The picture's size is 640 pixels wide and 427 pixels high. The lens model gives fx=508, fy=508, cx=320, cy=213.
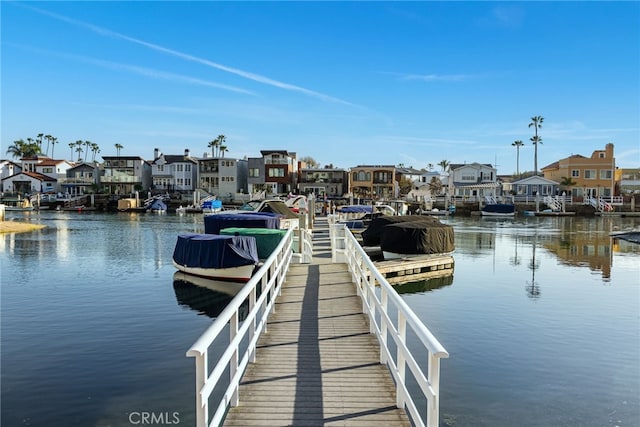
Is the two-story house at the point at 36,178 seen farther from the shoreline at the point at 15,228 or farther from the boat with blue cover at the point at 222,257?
the boat with blue cover at the point at 222,257

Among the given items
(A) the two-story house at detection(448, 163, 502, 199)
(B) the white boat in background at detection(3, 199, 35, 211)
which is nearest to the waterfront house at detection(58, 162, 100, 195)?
(B) the white boat in background at detection(3, 199, 35, 211)

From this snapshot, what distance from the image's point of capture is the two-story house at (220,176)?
9931cm

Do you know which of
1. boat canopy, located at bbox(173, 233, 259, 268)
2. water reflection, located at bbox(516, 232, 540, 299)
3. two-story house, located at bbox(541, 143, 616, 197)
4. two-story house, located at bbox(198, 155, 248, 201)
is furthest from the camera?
two-story house, located at bbox(198, 155, 248, 201)

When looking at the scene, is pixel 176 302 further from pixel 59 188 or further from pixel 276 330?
pixel 59 188

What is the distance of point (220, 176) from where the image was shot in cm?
9962

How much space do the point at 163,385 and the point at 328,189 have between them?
296 ft

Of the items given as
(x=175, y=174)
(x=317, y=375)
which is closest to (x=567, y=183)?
(x=175, y=174)

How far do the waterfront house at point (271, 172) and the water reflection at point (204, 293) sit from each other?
237 feet

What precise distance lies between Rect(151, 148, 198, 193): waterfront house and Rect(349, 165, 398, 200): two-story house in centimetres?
3263

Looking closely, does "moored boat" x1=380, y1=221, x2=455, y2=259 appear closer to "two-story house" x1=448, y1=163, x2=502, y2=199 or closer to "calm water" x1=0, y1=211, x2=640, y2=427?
"calm water" x1=0, y1=211, x2=640, y2=427

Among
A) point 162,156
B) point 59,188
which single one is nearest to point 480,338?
point 162,156

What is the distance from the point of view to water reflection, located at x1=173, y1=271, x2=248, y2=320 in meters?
19.2

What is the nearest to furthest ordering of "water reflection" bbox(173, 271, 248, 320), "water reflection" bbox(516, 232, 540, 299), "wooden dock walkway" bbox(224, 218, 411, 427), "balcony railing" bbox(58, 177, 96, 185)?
"wooden dock walkway" bbox(224, 218, 411, 427) → "water reflection" bbox(173, 271, 248, 320) → "water reflection" bbox(516, 232, 540, 299) → "balcony railing" bbox(58, 177, 96, 185)

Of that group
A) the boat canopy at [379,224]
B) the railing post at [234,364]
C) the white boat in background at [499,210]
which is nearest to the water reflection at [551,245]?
the boat canopy at [379,224]
